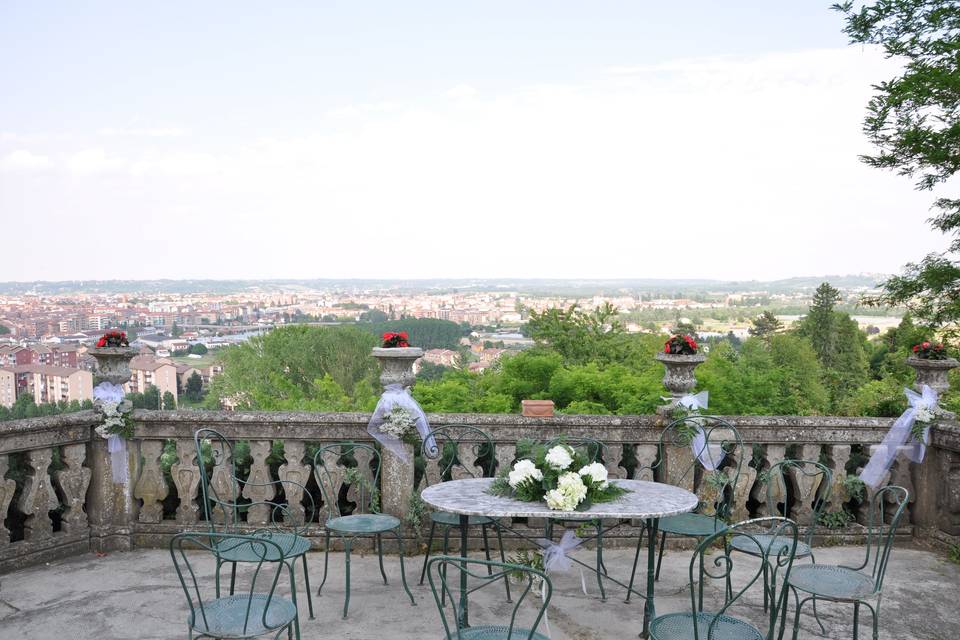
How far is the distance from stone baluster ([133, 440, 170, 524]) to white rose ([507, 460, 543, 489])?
3284 millimetres

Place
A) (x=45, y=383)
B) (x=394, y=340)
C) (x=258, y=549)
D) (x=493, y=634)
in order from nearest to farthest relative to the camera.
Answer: (x=493, y=634), (x=258, y=549), (x=394, y=340), (x=45, y=383)

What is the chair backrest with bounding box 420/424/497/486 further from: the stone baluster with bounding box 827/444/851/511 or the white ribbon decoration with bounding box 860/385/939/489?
the white ribbon decoration with bounding box 860/385/939/489

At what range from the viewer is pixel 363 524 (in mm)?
4645

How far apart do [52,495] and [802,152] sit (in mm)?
20328

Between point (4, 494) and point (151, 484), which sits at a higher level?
point (4, 494)

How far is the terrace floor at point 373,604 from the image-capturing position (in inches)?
166

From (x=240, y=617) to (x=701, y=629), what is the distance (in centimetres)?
201

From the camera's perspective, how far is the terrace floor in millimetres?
4207

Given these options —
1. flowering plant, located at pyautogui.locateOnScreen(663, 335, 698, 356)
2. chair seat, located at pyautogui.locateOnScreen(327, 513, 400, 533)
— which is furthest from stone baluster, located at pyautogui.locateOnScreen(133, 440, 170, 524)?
flowering plant, located at pyautogui.locateOnScreen(663, 335, 698, 356)

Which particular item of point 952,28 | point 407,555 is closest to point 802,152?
point 952,28

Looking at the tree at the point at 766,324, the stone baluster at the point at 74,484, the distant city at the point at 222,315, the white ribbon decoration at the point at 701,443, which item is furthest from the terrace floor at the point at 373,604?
the tree at the point at 766,324

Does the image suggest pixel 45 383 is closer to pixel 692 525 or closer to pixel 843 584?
pixel 692 525

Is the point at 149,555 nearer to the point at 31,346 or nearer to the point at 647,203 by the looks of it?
the point at 31,346

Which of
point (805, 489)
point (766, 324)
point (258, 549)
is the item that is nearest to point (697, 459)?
point (805, 489)
